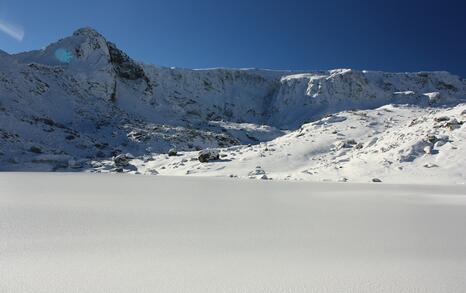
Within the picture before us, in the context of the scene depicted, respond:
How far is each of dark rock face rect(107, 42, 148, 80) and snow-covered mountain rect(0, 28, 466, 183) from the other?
20 centimetres

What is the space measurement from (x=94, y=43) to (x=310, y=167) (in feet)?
140

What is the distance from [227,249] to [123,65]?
184 ft

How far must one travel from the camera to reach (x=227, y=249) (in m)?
3.31

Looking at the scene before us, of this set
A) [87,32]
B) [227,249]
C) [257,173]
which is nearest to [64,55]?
[87,32]

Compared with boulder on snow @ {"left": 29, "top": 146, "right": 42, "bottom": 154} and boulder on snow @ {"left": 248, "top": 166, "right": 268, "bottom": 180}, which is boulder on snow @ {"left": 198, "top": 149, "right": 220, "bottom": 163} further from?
boulder on snow @ {"left": 29, "top": 146, "right": 42, "bottom": 154}

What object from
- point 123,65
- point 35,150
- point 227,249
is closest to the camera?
point 227,249

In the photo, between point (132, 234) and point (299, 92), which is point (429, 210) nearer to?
point (132, 234)

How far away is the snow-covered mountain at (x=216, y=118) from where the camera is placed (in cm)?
1689

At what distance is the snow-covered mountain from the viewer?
16891 millimetres

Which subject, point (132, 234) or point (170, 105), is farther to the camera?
point (170, 105)

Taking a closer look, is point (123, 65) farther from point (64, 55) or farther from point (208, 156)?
point (208, 156)

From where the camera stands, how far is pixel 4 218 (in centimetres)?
452

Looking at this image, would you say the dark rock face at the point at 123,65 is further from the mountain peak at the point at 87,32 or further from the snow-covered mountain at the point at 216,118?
the mountain peak at the point at 87,32

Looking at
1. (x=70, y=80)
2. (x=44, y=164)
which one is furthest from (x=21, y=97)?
(x=44, y=164)
